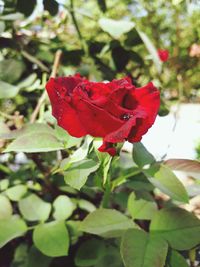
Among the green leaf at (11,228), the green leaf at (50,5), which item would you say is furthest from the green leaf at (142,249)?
the green leaf at (50,5)

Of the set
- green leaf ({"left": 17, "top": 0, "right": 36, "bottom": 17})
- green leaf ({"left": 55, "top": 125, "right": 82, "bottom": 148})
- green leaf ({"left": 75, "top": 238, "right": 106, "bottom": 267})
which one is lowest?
green leaf ({"left": 75, "top": 238, "right": 106, "bottom": 267})

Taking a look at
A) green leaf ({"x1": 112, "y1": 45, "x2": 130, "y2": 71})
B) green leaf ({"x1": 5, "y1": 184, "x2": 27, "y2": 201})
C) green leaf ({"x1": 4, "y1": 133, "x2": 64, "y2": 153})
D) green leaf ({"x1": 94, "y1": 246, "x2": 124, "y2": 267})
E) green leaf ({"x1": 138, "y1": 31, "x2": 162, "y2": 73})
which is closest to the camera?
green leaf ({"x1": 4, "y1": 133, "x2": 64, "y2": 153})

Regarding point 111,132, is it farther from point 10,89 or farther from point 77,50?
point 77,50

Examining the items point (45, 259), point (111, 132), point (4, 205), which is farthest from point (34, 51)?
point (111, 132)

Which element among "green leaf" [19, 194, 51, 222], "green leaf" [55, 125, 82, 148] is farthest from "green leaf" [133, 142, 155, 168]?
"green leaf" [19, 194, 51, 222]

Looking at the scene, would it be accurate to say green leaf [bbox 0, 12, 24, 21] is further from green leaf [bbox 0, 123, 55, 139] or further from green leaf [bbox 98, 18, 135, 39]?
green leaf [bbox 0, 123, 55, 139]

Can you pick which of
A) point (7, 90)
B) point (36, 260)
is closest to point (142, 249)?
point (36, 260)
